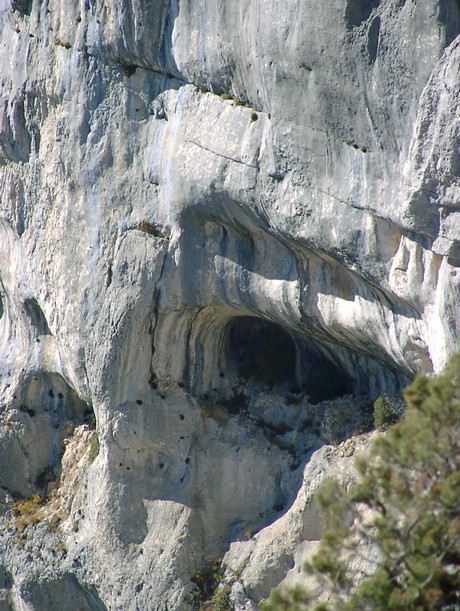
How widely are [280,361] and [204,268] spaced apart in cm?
493

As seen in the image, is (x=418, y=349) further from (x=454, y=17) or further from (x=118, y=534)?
(x=118, y=534)

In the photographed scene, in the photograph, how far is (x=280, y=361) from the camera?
29953mm

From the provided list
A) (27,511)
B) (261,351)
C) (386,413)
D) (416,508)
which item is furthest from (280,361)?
(416,508)

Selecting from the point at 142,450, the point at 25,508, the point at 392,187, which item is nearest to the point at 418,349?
the point at 392,187

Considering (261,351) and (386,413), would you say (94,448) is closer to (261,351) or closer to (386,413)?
(261,351)

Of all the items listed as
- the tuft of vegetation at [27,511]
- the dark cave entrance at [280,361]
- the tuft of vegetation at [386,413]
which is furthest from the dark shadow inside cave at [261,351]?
the tuft of vegetation at [27,511]

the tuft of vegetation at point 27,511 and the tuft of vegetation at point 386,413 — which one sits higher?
the tuft of vegetation at point 386,413

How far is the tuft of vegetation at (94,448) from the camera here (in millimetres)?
30188

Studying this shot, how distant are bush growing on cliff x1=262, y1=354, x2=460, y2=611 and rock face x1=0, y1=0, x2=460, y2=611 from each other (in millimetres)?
4632

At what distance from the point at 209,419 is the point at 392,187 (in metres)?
9.87

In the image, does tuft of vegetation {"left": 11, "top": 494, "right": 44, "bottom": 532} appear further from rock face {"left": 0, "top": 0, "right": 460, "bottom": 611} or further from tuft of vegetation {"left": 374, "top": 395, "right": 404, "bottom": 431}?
tuft of vegetation {"left": 374, "top": 395, "right": 404, "bottom": 431}

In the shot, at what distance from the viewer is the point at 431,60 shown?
1955 centimetres

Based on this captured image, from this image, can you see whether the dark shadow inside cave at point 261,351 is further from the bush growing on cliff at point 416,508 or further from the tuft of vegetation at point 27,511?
the bush growing on cliff at point 416,508

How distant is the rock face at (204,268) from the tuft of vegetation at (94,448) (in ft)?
Result: 0.39
